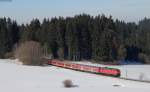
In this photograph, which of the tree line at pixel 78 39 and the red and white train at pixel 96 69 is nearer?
the red and white train at pixel 96 69

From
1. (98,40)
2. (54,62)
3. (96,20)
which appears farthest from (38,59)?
(96,20)

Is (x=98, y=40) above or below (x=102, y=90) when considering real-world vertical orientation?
above

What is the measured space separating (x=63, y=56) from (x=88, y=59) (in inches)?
327

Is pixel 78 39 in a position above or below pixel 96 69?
above

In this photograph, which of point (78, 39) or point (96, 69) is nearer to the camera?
point (96, 69)

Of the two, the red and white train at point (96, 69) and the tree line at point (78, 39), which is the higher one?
the tree line at point (78, 39)

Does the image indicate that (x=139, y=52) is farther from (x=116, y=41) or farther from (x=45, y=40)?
(x=45, y=40)

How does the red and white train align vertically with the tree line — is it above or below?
below

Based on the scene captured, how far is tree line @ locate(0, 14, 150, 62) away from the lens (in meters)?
115

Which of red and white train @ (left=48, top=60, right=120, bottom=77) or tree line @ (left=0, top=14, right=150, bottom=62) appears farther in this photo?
tree line @ (left=0, top=14, right=150, bottom=62)

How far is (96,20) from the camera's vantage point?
5025 inches

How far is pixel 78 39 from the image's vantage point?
124m

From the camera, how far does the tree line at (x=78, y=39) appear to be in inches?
4518

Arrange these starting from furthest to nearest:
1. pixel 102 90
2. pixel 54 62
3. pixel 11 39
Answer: pixel 11 39 → pixel 54 62 → pixel 102 90
